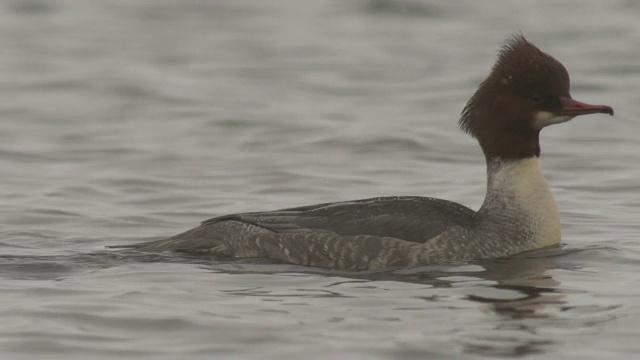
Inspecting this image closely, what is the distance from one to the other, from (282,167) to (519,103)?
5.14m

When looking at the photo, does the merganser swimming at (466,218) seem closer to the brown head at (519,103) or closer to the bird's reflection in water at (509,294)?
the brown head at (519,103)

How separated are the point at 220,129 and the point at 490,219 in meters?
7.21

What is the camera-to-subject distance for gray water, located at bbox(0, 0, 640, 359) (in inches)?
394

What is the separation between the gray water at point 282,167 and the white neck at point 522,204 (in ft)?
0.62

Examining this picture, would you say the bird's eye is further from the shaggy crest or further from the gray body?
the gray body

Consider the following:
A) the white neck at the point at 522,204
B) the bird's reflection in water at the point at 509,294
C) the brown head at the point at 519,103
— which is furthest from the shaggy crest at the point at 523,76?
the bird's reflection in water at the point at 509,294

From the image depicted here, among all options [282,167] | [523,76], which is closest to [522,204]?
[523,76]

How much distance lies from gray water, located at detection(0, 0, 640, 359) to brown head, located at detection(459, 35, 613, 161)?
0.90 metres

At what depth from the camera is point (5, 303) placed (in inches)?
416

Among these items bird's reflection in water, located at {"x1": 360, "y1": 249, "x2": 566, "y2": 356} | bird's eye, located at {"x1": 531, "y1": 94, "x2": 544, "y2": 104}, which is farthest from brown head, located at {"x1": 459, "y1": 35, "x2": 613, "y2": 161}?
bird's reflection in water, located at {"x1": 360, "y1": 249, "x2": 566, "y2": 356}

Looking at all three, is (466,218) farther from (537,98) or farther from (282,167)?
(282,167)

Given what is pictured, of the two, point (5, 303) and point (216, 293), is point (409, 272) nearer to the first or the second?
point (216, 293)

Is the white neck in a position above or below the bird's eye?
below

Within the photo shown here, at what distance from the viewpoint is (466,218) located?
12.0 meters
